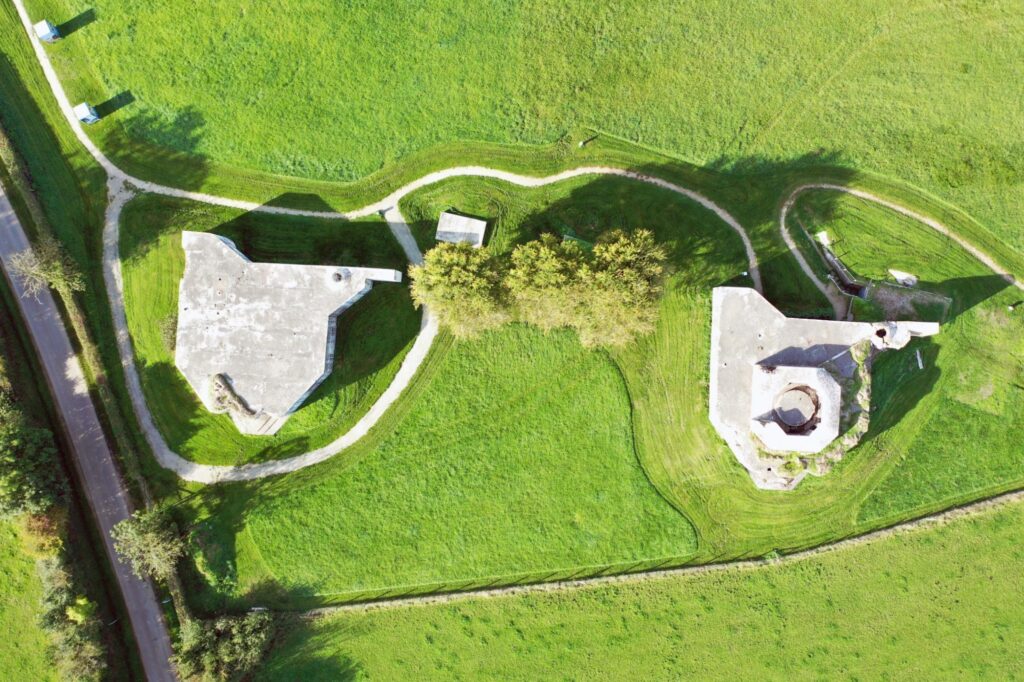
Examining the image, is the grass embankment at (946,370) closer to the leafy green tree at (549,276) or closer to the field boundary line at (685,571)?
the field boundary line at (685,571)

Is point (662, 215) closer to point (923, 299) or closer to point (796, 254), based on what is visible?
point (796, 254)

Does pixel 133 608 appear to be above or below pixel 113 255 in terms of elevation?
below

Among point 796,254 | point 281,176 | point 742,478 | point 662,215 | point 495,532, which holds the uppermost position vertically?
point 281,176

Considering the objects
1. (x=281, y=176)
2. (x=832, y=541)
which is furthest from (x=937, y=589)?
(x=281, y=176)

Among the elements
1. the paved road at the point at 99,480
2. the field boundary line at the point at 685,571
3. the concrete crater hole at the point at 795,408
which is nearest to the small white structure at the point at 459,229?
the concrete crater hole at the point at 795,408

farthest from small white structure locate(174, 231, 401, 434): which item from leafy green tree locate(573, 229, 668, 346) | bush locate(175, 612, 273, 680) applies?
bush locate(175, 612, 273, 680)
